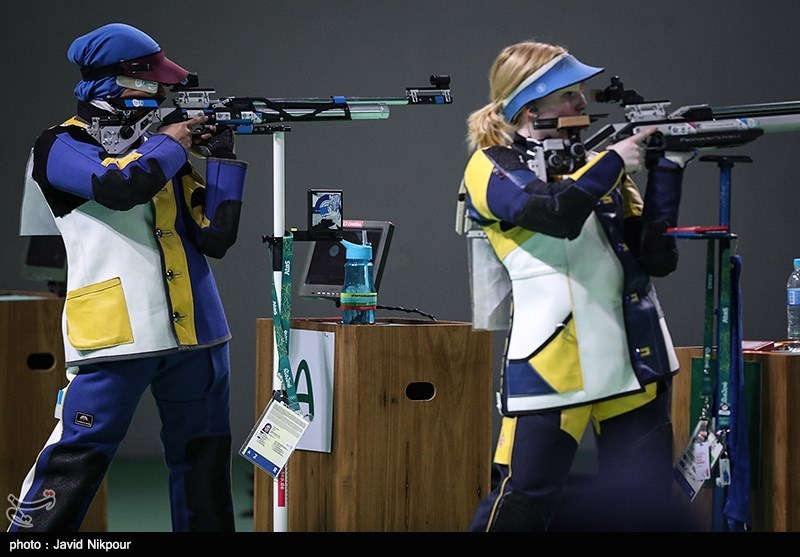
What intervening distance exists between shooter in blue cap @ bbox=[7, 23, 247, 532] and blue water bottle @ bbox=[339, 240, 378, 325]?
42 cm

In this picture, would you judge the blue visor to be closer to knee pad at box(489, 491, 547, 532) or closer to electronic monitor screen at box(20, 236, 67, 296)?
knee pad at box(489, 491, 547, 532)

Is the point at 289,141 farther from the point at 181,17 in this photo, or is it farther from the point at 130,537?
the point at 130,537

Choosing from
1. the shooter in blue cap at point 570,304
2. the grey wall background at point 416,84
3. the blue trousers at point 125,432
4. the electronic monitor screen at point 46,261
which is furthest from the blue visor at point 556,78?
the grey wall background at point 416,84

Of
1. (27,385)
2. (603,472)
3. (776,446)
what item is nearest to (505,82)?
(603,472)

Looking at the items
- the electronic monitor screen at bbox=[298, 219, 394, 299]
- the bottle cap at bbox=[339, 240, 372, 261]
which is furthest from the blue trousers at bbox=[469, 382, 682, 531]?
the electronic monitor screen at bbox=[298, 219, 394, 299]

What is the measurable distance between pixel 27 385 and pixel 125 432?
3.62 ft

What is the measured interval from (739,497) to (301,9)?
3.88m

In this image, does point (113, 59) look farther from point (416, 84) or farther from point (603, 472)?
point (416, 84)

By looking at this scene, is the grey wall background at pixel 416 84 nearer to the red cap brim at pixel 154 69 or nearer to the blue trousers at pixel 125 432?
the red cap brim at pixel 154 69

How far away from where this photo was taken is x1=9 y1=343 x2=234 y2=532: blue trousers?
3.12 metres

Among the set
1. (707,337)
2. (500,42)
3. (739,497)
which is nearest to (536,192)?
(707,337)

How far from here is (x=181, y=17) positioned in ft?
19.9

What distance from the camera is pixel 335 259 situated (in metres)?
4.15

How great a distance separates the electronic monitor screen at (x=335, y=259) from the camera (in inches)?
159
